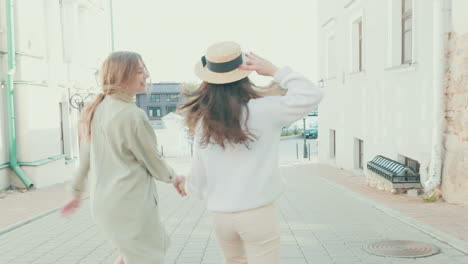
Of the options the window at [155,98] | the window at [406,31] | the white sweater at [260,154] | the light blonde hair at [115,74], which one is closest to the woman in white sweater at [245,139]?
the white sweater at [260,154]

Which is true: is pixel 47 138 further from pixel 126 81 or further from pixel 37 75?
pixel 126 81

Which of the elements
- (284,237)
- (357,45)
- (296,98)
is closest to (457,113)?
(284,237)

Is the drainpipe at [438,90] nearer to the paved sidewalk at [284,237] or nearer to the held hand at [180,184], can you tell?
the paved sidewalk at [284,237]

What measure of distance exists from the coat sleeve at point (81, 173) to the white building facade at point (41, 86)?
937 cm

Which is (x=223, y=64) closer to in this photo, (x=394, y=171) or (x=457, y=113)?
(x=457, y=113)

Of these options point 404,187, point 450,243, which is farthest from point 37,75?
point 450,243

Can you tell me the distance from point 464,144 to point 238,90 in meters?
6.11

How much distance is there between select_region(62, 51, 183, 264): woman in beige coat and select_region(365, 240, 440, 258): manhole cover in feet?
8.92

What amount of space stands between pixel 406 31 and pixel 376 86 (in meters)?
2.04

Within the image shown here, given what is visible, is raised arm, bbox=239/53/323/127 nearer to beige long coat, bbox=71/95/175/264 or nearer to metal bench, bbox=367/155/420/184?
beige long coat, bbox=71/95/175/264

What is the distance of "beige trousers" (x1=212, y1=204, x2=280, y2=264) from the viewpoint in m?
2.34

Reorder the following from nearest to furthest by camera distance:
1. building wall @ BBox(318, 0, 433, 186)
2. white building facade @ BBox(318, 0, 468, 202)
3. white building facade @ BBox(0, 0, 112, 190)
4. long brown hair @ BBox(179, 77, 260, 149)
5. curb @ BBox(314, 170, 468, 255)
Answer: long brown hair @ BBox(179, 77, 260, 149) < curb @ BBox(314, 170, 468, 255) < white building facade @ BBox(318, 0, 468, 202) < building wall @ BBox(318, 0, 433, 186) < white building facade @ BBox(0, 0, 112, 190)

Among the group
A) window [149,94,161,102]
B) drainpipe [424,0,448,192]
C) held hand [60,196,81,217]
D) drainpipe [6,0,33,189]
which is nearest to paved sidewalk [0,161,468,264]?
drainpipe [424,0,448,192]

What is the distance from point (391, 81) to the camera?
11.2 m
